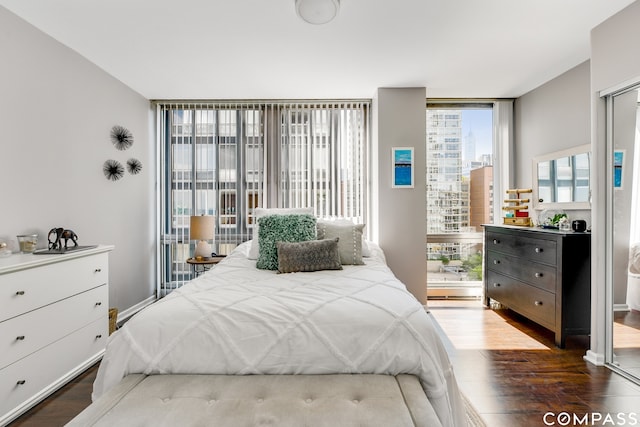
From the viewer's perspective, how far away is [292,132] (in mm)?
4195

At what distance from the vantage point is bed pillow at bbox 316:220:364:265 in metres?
2.84

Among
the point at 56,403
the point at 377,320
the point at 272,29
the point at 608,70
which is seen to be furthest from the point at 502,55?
the point at 56,403

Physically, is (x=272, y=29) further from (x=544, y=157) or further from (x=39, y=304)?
(x=544, y=157)

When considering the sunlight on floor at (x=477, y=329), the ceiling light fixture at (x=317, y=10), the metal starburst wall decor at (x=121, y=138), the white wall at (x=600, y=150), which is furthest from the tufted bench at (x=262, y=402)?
the metal starburst wall decor at (x=121, y=138)

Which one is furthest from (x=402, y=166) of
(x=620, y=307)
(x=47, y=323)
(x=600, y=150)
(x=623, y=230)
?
(x=47, y=323)

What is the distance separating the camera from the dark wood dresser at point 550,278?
2775 millimetres

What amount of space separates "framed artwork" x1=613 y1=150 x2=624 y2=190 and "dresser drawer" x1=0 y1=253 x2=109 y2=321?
397 cm

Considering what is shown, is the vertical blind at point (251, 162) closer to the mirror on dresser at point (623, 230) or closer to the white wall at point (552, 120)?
the white wall at point (552, 120)

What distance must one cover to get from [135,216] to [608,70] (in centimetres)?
462

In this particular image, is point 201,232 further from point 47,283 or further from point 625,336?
point 625,336

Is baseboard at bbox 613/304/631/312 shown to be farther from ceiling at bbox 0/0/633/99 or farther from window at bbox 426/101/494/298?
ceiling at bbox 0/0/633/99

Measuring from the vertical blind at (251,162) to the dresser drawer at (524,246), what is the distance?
5.11 feet

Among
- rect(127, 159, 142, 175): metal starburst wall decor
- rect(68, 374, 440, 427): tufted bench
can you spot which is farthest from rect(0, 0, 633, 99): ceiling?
rect(68, 374, 440, 427): tufted bench

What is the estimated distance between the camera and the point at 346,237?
2.93m
